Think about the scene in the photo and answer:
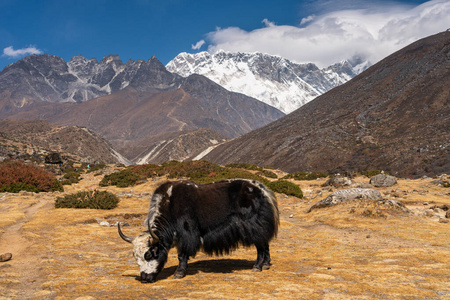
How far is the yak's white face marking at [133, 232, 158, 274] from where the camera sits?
593cm

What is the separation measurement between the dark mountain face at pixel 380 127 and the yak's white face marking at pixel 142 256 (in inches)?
1502

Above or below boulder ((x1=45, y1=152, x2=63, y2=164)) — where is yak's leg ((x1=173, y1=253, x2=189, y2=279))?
below

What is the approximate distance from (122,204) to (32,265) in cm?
1005

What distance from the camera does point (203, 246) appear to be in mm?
6641

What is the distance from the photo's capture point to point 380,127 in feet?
182

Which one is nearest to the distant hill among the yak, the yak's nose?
the yak

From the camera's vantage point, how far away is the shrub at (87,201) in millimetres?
14766

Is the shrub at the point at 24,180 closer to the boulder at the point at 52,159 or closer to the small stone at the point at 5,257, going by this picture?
the small stone at the point at 5,257

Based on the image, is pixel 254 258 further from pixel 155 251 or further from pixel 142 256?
pixel 142 256

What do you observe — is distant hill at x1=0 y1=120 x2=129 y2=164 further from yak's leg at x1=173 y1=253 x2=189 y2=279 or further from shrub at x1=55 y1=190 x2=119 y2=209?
yak's leg at x1=173 y1=253 x2=189 y2=279

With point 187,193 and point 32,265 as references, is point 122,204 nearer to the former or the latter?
point 32,265

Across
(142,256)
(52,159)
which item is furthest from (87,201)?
(52,159)

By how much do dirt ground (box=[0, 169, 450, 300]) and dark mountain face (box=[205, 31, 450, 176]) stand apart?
97.3ft

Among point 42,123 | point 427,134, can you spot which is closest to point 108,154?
point 42,123
